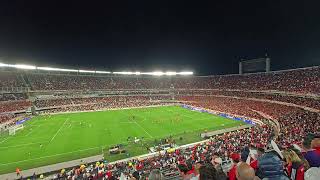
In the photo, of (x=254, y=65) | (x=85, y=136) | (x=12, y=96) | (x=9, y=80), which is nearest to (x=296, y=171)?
(x=85, y=136)

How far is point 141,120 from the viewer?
4678 cm

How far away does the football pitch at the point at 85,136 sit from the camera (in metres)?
26.4

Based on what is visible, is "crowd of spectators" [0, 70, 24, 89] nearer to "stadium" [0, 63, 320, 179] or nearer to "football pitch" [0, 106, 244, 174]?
"stadium" [0, 63, 320, 179]

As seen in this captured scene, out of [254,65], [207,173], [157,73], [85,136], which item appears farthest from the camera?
[157,73]

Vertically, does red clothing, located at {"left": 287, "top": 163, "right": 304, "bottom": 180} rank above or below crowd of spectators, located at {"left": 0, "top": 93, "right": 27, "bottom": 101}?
above

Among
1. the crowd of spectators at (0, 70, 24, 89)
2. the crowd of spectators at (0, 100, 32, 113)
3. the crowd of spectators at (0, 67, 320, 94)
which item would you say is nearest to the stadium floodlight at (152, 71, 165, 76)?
the crowd of spectators at (0, 67, 320, 94)

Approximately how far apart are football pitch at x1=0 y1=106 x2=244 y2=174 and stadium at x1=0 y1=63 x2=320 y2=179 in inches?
5.9

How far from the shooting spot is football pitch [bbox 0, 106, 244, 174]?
26438mm

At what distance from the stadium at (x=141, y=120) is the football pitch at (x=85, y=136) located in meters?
0.15

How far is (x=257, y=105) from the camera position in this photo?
5022 centimetres

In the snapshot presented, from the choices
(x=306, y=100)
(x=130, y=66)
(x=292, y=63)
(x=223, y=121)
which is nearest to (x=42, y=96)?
(x=130, y=66)

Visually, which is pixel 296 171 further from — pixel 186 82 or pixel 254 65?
pixel 186 82

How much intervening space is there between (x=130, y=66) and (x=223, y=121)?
60.9 metres

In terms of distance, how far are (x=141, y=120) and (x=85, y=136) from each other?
1412cm
